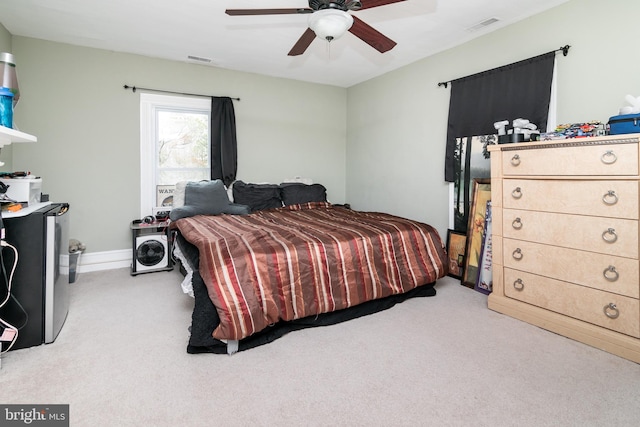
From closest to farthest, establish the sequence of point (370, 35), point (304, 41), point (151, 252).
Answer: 1. point (370, 35)
2. point (304, 41)
3. point (151, 252)

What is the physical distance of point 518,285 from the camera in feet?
8.41

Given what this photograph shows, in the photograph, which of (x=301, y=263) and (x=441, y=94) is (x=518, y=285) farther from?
(x=441, y=94)

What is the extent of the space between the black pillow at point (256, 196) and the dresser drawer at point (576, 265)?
2602 millimetres

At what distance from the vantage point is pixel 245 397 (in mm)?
1670

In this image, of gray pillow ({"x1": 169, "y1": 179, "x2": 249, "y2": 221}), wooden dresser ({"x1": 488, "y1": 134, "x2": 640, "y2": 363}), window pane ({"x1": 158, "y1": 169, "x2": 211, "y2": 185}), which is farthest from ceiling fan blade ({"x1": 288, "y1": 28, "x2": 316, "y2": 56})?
window pane ({"x1": 158, "y1": 169, "x2": 211, "y2": 185})

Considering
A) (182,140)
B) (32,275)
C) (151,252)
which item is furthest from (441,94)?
(32,275)

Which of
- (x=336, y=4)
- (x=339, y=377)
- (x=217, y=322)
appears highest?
(x=336, y=4)

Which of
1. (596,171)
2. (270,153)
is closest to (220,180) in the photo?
(270,153)

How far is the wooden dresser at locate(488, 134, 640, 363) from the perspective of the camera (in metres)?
2.02

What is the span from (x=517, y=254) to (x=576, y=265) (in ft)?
1.26

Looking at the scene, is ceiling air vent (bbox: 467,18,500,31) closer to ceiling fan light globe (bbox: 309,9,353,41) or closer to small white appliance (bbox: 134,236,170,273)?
ceiling fan light globe (bbox: 309,9,353,41)

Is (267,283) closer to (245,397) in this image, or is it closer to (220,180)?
(245,397)

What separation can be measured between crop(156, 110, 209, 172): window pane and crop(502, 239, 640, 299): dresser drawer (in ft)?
12.0

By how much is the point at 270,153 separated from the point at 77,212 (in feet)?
7.95
